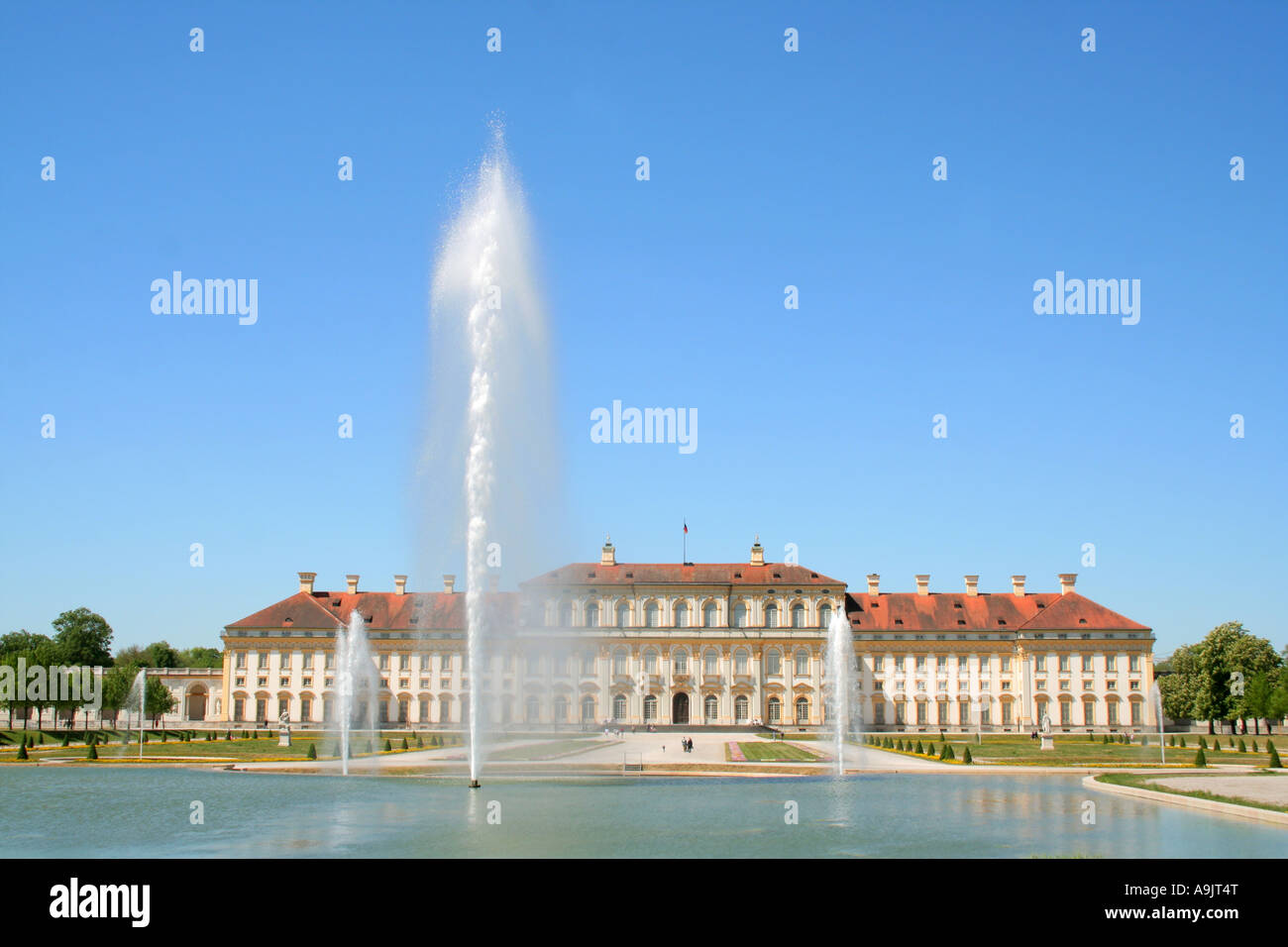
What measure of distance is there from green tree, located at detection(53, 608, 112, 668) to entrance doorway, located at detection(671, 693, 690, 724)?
154ft

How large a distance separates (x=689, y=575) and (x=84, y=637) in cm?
5203

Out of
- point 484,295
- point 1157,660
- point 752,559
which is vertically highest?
point 484,295

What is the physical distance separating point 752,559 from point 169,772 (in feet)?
184

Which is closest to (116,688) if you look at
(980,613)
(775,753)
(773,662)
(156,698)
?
(156,698)

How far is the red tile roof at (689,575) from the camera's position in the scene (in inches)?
3387

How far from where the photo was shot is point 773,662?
3361 inches

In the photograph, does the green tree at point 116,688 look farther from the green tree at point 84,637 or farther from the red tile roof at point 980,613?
the red tile roof at point 980,613

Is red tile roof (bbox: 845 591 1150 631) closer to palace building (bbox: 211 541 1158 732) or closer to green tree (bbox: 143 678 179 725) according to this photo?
palace building (bbox: 211 541 1158 732)

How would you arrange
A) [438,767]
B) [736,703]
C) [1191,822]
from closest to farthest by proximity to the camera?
1. [1191,822]
2. [438,767]
3. [736,703]

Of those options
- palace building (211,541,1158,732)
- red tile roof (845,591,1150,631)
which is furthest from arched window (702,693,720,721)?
red tile roof (845,591,1150,631)

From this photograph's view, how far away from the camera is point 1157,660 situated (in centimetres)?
16175
